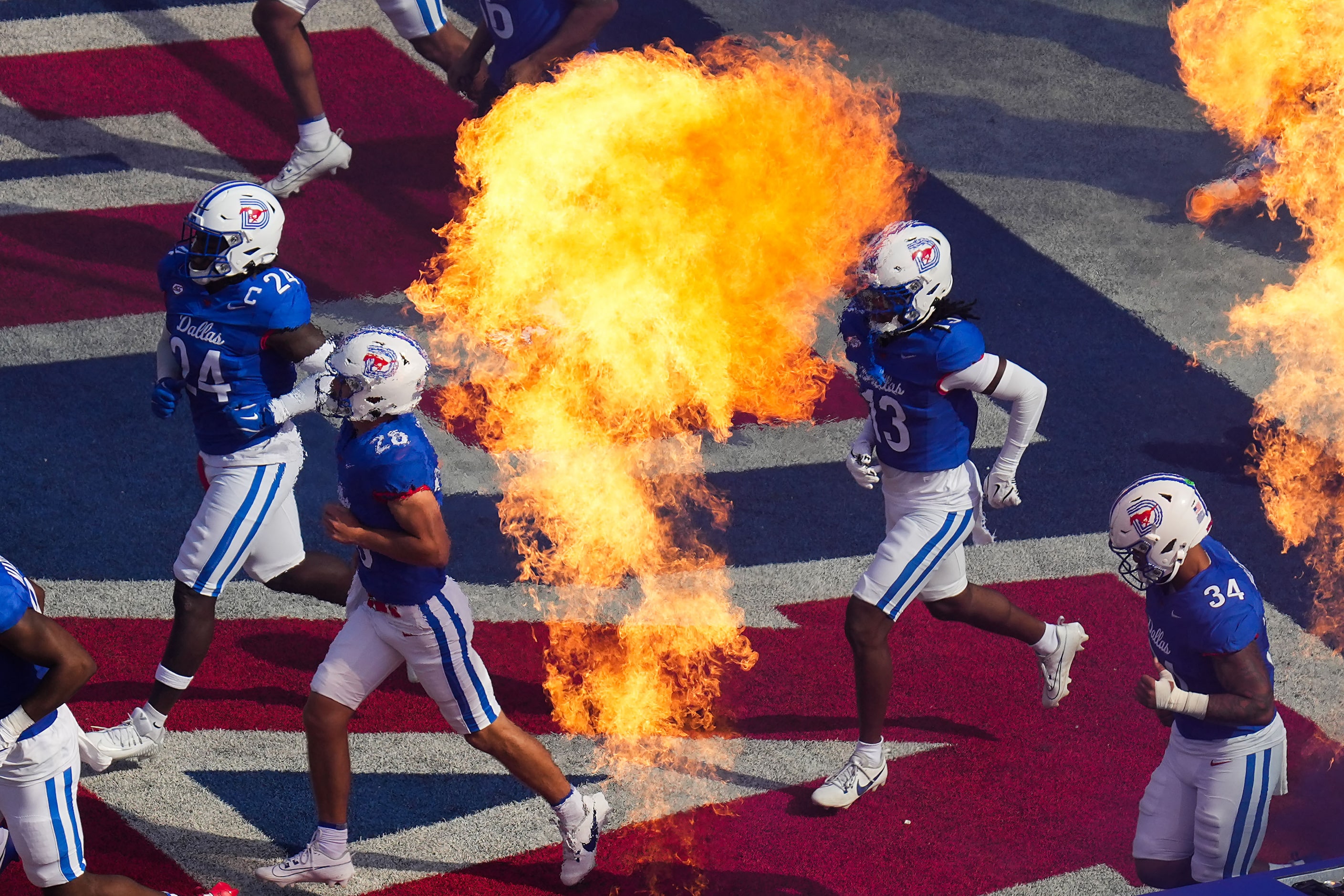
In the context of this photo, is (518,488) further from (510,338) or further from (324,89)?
(324,89)

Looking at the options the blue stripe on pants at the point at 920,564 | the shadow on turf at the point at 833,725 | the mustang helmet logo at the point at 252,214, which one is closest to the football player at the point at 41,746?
the mustang helmet logo at the point at 252,214

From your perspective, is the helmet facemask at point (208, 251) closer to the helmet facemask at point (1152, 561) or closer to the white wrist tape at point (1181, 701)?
the helmet facemask at point (1152, 561)

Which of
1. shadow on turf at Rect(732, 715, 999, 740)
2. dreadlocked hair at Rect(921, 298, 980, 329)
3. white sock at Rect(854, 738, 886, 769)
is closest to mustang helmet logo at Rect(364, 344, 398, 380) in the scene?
dreadlocked hair at Rect(921, 298, 980, 329)

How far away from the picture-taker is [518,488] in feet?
26.3

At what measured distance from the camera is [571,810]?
17.5 ft

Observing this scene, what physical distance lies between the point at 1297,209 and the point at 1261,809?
7.57m

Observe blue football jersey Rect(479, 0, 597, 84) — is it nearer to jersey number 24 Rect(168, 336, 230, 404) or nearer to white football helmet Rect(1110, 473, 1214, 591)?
jersey number 24 Rect(168, 336, 230, 404)

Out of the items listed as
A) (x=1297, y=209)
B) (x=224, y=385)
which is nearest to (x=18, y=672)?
(x=224, y=385)

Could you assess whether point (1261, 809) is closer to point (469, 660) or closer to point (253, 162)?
point (469, 660)

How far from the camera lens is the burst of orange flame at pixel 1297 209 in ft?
26.8

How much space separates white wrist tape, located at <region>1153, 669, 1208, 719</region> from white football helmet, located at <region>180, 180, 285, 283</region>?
3905 millimetres

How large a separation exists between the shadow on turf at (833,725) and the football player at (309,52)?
5101 mm

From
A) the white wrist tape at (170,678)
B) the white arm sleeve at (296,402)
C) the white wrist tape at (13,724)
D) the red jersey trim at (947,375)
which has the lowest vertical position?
the white wrist tape at (170,678)

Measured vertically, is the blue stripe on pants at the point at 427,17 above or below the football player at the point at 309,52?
above
